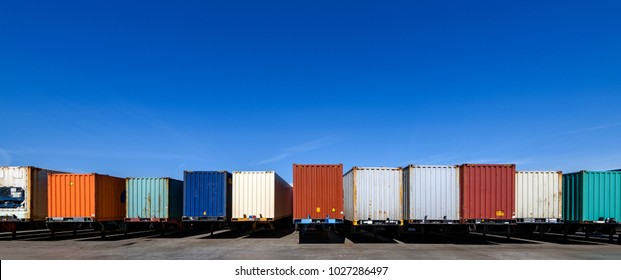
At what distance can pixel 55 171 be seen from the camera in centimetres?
2494

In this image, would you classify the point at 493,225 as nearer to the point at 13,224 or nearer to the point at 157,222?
the point at 157,222

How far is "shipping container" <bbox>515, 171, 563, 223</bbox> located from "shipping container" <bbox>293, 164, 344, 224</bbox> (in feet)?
29.8

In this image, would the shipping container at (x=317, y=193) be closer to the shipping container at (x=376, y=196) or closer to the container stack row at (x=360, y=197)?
the container stack row at (x=360, y=197)

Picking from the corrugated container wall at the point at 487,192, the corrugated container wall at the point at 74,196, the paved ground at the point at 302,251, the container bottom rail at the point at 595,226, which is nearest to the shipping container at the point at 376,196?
the paved ground at the point at 302,251

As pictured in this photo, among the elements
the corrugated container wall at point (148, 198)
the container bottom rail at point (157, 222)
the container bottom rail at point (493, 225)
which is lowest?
the container bottom rail at point (157, 222)

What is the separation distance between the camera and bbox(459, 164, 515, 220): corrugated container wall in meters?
19.4

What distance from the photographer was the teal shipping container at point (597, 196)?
20281mm

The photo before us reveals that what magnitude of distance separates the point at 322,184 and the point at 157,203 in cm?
1004

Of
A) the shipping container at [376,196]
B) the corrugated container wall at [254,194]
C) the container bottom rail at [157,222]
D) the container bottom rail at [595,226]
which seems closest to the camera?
the shipping container at [376,196]

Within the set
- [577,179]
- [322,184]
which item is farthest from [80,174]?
[577,179]

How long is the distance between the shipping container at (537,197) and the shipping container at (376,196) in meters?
6.13

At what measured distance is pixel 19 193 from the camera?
73.7 ft

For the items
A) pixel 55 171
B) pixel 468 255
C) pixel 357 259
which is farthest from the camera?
pixel 55 171

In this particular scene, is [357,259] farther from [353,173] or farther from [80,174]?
[80,174]
